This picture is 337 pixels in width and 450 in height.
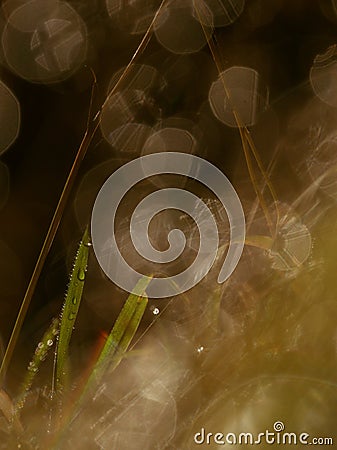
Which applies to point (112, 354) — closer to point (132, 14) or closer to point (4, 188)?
point (4, 188)

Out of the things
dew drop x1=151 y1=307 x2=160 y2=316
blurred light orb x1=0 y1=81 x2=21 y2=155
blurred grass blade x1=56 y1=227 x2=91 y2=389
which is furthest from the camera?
blurred light orb x1=0 y1=81 x2=21 y2=155

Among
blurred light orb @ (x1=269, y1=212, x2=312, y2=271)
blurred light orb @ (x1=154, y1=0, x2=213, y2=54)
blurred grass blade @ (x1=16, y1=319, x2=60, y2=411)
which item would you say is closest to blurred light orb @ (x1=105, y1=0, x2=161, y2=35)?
blurred light orb @ (x1=154, y1=0, x2=213, y2=54)

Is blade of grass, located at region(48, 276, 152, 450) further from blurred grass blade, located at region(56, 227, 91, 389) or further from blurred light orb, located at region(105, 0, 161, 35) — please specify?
blurred light orb, located at region(105, 0, 161, 35)

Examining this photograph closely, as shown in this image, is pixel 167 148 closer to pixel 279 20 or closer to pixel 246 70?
pixel 246 70

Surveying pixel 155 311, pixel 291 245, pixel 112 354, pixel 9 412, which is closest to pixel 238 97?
pixel 291 245

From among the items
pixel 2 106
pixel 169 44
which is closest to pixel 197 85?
pixel 169 44
